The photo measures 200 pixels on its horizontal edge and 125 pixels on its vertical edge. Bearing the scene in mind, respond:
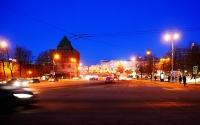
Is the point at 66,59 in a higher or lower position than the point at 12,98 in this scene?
higher

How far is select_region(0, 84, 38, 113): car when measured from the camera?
47.1ft

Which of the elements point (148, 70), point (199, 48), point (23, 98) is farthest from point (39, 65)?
point (23, 98)

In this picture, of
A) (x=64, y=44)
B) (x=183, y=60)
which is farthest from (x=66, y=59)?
(x=183, y=60)

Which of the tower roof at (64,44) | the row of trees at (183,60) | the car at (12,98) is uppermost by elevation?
the tower roof at (64,44)

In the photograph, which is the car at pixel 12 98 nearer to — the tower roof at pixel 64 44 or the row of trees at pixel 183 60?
the row of trees at pixel 183 60

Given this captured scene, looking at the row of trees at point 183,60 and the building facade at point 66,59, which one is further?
the building facade at point 66,59

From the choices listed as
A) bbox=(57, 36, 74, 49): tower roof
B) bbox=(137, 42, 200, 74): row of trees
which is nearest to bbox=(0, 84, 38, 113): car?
bbox=(137, 42, 200, 74): row of trees

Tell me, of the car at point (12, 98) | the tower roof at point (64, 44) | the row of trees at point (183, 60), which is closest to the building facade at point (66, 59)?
the tower roof at point (64, 44)

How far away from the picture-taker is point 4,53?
79.2m

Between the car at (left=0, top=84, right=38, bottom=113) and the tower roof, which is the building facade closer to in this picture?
the tower roof

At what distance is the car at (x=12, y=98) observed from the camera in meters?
14.4

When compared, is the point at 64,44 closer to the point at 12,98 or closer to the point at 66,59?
the point at 66,59

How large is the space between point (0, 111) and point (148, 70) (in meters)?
105

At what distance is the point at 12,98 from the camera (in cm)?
1485
